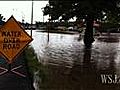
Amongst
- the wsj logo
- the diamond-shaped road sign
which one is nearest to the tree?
the wsj logo

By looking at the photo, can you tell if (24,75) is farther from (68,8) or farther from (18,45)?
(68,8)

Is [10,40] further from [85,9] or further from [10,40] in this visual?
[85,9]

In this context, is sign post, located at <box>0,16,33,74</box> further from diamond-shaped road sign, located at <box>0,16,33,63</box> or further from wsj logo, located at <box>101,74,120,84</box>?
wsj logo, located at <box>101,74,120,84</box>

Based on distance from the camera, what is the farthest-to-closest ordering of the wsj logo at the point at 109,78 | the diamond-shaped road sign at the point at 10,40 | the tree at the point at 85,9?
the tree at the point at 85,9, the wsj logo at the point at 109,78, the diamond-shaped road sign at the point at 10,40

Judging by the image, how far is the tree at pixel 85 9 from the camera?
30827 millimetres

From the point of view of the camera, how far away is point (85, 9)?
30844 mm

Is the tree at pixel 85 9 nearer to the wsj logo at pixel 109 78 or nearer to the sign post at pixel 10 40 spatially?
the wsj logo at pixel 109 78

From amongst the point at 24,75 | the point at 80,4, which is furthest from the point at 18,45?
the point at 80,4

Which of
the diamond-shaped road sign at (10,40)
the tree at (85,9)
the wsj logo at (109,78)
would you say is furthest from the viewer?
the tree at (85,9)

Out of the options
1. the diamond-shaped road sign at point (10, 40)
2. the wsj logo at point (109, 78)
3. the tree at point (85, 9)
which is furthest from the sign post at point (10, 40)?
the tree at point (85, 9)

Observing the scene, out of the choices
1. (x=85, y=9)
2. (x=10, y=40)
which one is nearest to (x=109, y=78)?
(x=10, y=40)

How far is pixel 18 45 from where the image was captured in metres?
11.9

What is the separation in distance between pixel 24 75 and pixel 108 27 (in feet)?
214

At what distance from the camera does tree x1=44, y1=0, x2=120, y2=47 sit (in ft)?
101
